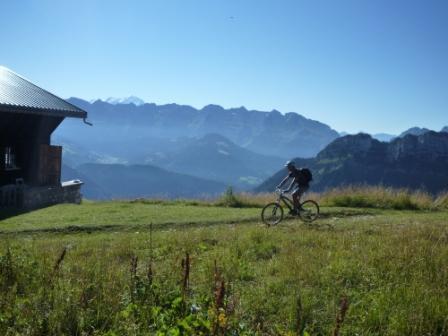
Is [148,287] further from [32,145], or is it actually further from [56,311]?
[32,145]

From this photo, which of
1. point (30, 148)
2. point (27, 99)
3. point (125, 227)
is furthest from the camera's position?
point (30, 148)

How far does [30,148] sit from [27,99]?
3829 millimetres

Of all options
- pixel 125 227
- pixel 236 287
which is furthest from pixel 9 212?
pixel 236 287

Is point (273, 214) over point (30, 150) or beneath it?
beneath

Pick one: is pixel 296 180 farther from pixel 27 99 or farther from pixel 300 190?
pixel 27 99

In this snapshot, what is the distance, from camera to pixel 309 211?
17.5m

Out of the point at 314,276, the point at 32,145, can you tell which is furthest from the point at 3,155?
the point at 314,276

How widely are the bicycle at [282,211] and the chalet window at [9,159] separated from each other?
1641 cm

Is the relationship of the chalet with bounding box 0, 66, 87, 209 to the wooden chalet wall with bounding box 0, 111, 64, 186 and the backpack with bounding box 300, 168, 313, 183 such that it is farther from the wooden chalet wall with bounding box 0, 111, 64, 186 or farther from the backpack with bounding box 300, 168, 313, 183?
the backpack with bounding box 300, 168, 313, 183

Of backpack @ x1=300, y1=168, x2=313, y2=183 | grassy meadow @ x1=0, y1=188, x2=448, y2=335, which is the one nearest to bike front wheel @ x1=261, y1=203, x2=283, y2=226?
backpack @ x1=300, y1=168, x2=313, y2=183

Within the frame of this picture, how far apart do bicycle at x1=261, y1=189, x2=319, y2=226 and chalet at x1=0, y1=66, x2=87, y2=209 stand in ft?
44.3

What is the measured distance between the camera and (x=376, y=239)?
9.74 metres

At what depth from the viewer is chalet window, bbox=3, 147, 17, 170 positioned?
85.7 ft

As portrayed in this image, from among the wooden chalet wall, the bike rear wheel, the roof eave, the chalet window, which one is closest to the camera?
the bike rear wheel
